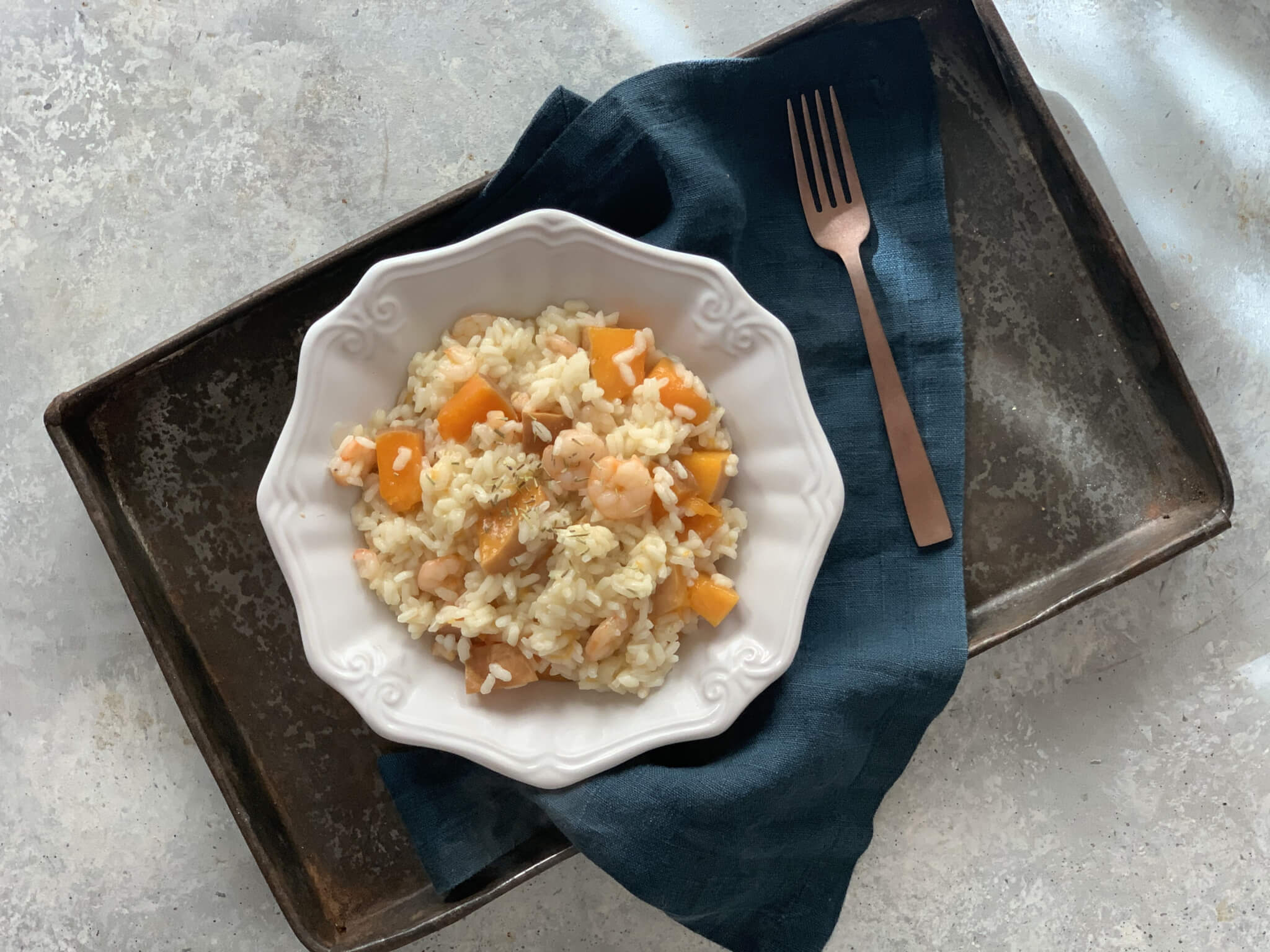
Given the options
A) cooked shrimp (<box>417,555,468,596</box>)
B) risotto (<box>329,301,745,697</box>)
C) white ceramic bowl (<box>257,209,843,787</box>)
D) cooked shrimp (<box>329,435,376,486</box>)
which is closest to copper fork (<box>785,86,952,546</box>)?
white ceramic bowl (<box>257,209,843,787</box>)

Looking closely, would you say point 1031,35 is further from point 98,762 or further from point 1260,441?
point 98,762

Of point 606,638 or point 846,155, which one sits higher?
point 846,155

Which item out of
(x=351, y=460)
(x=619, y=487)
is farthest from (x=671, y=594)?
(x=351, y=460)

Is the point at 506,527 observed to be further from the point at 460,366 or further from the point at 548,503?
the point at 460,366

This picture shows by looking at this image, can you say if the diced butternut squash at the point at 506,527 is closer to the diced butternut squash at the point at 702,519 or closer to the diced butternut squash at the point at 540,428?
the diced butternut squash at the point at 540,428

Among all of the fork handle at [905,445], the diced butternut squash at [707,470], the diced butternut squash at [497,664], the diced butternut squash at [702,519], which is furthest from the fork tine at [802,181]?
the diced butternut squash at [497,664]

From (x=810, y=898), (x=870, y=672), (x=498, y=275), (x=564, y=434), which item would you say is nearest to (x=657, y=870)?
(x=810, y=898)
